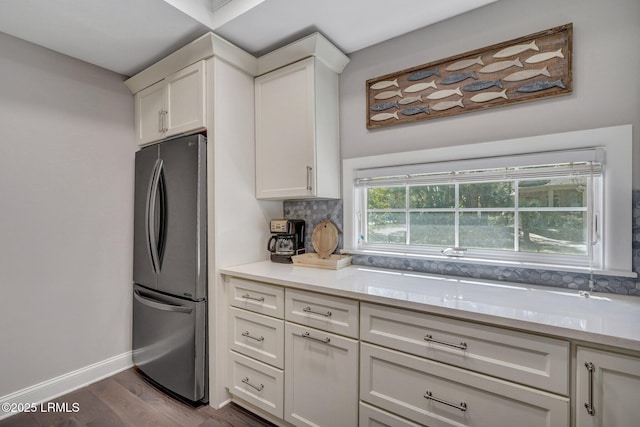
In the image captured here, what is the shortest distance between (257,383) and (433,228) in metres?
1.41

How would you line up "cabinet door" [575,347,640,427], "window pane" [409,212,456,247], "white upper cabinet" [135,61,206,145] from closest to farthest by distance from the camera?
"cabinet door" [575,347,640,427] → "window pane" [409,212,456,247] → "white upper cabinet" [135,61,206,145]

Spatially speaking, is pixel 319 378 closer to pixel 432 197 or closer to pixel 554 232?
pixel 432 197

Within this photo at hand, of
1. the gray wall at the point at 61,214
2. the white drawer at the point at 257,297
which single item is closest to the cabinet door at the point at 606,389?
the white drawer at the point at 257,297

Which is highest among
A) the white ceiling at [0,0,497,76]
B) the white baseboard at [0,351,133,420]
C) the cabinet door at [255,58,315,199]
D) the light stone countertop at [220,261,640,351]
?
the white ceiling at [0,0,497,76]

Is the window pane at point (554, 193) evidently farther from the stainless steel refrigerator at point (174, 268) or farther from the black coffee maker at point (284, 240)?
the stainless steel refrigerator at point (174, 268)

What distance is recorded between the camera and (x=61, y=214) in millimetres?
2004

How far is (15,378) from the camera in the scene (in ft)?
5.94

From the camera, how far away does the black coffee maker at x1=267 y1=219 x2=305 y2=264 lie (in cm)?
211

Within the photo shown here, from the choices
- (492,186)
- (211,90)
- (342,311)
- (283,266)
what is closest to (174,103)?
(211,90)

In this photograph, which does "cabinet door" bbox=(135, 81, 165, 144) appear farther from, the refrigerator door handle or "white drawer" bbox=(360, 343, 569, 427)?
"white drawer" bbox=(360, 343, 569, 427)

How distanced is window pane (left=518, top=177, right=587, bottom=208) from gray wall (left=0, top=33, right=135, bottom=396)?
275 cm

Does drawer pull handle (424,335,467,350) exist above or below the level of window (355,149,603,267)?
below

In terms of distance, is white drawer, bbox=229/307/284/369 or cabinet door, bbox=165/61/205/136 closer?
white drawer, bbox=229/307/284/369

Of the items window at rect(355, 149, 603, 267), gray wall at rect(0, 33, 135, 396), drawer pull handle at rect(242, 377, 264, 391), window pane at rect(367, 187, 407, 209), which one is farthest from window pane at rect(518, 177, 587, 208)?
gray wall at rect(0, 33, 135, 396)
